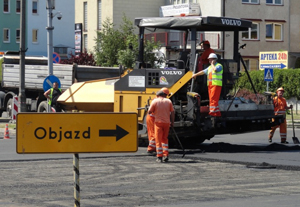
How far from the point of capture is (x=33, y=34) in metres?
75.2

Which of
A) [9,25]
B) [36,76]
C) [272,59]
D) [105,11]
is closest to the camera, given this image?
[36,76]

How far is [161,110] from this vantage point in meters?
16.0

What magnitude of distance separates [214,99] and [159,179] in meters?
5.37

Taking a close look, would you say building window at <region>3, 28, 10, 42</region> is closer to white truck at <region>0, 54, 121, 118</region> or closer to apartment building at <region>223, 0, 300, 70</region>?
apartment building at <region>223, 0, 300, 70</region>

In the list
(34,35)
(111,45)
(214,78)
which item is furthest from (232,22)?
(34,35)

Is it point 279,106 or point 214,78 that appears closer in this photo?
point 214,78

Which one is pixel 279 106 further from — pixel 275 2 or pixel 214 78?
pixel 275 2

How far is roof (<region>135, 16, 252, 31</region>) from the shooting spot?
18094mm

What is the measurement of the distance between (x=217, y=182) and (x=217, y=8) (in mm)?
42154

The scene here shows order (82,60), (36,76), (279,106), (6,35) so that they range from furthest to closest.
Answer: (6,35) → (82,60) → (36,76) → (279,106)

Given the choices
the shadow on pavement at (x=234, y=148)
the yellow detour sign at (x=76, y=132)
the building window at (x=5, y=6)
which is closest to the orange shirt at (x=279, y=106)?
the shadow on pavement at (x=234, y=148)

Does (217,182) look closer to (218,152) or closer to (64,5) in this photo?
(218,152)

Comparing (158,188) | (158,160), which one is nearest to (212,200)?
(158,188)

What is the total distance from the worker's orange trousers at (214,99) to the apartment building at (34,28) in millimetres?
57563
